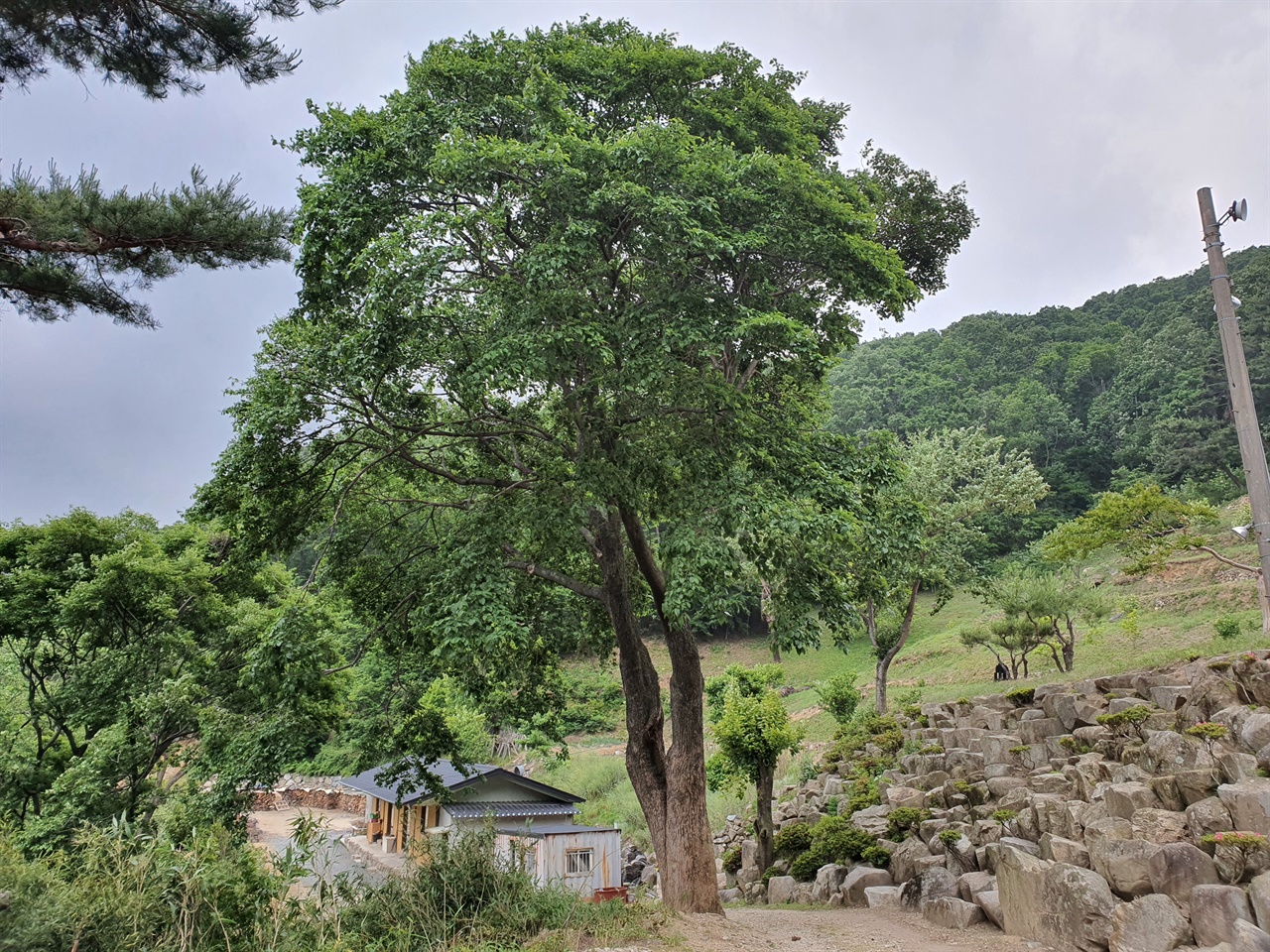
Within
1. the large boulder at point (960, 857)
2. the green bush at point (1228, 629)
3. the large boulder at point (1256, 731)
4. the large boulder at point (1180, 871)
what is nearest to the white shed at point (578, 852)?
the large boulder at point (960, 857)

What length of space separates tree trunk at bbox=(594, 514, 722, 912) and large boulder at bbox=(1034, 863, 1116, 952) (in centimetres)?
306

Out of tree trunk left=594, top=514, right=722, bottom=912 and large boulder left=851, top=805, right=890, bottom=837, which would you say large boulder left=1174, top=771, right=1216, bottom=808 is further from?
tree trunk left=594, top=514, right=722, bottom=912

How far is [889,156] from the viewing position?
1040 cm

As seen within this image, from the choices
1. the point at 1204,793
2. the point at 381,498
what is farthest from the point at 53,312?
the point at 1204,793

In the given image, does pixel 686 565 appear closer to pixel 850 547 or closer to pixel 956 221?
pixel 850 547

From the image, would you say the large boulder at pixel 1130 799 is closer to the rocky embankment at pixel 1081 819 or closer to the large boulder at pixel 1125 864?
the rocky embankment at pixel 1081 819

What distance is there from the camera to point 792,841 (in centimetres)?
1207

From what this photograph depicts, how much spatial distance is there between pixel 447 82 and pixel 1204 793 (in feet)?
32.7

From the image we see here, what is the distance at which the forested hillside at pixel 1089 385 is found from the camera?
38344mm

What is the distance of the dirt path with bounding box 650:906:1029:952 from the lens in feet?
21.0

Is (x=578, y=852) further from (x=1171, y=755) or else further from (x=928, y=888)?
(x=1171, y=755)

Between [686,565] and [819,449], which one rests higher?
[819,449]

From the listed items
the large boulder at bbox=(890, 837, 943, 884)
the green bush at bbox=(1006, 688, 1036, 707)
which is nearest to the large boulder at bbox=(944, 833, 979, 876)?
Answer: the large boulder at bbox=(890, 837, 943, 884)

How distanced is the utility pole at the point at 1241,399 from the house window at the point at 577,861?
10.7 meters
